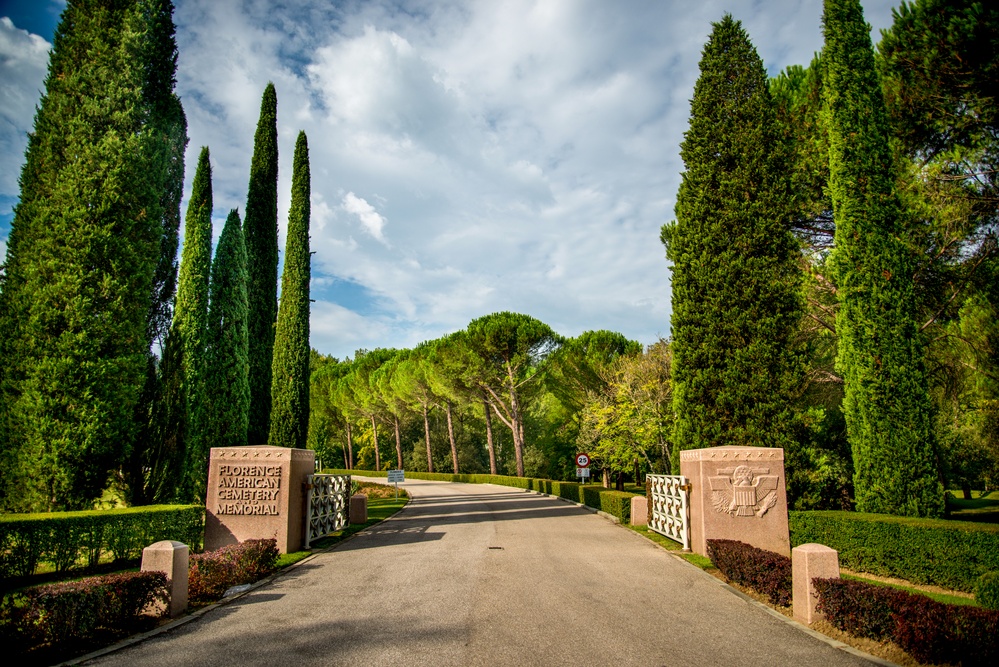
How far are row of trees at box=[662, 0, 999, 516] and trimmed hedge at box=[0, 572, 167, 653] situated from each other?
1204 cm

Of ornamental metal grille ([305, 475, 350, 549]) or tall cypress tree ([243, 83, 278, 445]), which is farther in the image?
tall cypress tree ([243, 83, 278, 445])

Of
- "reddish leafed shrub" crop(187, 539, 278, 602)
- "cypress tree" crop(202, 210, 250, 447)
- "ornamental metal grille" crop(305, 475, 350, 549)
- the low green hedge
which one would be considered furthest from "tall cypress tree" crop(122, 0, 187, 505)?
the low green hedge

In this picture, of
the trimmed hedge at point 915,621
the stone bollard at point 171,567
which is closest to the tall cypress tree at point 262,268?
the stone bollard at point 171,567

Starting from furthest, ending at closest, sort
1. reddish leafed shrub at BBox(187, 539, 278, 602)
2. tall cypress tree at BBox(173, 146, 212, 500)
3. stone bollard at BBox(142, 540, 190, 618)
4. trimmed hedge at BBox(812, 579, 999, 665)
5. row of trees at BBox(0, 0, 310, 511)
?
tall cypress tree at BBox(173, 146, 212, 500) < row of trees at BBox(0, 0, 310, 511) < reddish leafed shrub at BBox(187, 539, 278, 602) < stone bollard at BBox(142, 540, 190, 618) < trimmed hedge at BBox(812, 579, 999, 665)

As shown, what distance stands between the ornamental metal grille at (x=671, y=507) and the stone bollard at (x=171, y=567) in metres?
9.40

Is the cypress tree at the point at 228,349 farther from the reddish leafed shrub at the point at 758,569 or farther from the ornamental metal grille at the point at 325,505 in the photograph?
the reddish leafed shrub at the point at 758,569

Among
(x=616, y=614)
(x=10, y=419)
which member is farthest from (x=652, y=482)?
(x=10, y=419)

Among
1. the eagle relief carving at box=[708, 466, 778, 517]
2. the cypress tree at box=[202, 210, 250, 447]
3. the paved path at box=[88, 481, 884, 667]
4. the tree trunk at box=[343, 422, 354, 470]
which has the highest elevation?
the cypress tree at box=[202, 210, 250, 447]

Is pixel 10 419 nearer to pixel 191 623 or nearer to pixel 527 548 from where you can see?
pixel 191 623

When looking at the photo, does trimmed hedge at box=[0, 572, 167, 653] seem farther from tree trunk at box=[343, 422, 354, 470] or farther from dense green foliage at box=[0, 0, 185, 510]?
tree trunk at box=[343, 422, 354, 470]

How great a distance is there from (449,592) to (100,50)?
14540mm

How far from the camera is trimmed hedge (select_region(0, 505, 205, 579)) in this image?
28.2ft

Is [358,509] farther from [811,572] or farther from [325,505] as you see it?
[811,572]

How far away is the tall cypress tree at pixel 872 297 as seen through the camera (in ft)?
36.9
